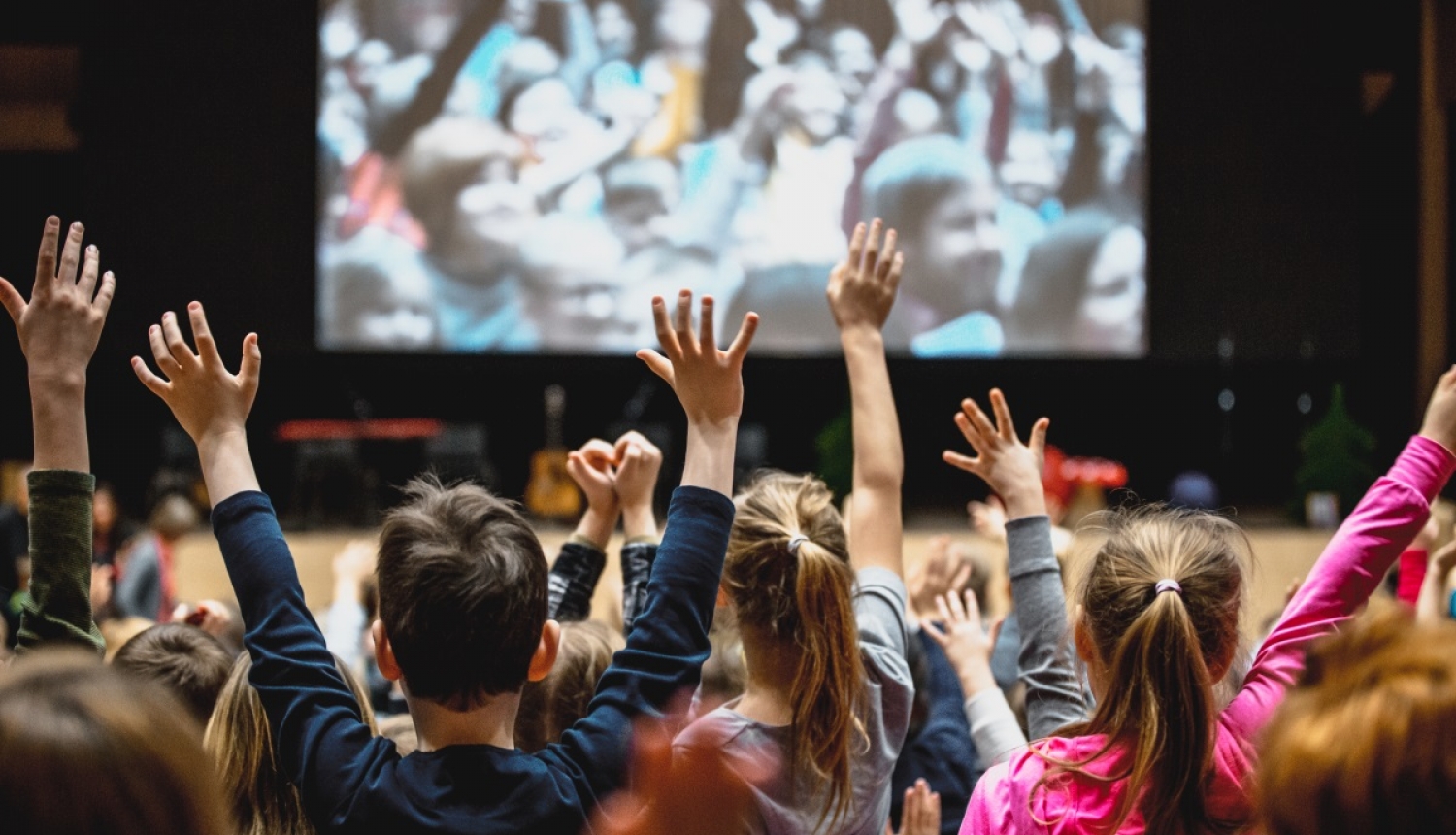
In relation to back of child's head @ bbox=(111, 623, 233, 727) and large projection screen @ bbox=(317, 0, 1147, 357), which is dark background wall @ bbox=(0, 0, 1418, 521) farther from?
back of child's head @ bbox=(111, 623, 233, 727)

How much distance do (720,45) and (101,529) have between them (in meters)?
3.83

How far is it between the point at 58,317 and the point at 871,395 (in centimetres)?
91

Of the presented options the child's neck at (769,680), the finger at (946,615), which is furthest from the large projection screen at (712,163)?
the child's neck at (769,680)

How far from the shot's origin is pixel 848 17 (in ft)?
23.4

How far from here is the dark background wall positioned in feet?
23.4

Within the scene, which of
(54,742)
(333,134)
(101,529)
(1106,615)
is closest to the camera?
(54,742)

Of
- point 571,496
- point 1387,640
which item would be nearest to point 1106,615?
point 1387,640

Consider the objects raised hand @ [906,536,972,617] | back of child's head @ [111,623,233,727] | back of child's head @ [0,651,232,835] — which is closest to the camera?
back of child's head @ [0,651,232,835]

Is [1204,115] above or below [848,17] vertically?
below

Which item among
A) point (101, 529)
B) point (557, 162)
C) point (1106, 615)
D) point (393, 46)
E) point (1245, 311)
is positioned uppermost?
point (393, 46)

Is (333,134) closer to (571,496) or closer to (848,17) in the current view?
(571,496)

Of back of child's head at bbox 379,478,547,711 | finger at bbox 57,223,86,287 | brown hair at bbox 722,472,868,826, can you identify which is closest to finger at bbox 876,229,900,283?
brown hair at bbox 722,472,868,826

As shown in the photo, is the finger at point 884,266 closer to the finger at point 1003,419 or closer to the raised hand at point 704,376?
the finger at point 1003,419

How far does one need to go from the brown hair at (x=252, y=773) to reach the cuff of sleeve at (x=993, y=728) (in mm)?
810
